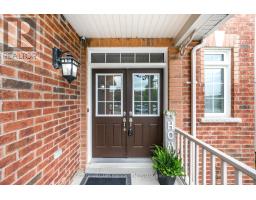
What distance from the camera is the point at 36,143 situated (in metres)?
1.95

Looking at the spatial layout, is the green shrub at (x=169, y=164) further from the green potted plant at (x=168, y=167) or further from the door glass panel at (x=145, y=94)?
the door glass panel at (x=145, y=94)

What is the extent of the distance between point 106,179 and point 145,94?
66.9 inches

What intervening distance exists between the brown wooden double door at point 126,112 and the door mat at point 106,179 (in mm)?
620

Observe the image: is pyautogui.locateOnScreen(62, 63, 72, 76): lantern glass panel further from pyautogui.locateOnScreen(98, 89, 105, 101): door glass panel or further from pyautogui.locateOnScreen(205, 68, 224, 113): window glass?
pyautogui.locateOnScreen(205, 68, 224, 113): window glass

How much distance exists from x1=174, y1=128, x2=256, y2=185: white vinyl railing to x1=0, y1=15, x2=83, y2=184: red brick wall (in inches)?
66.5

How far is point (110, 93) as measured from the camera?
3.99 m

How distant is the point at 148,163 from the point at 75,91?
1.88 metres

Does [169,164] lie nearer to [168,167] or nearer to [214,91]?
[168,167]

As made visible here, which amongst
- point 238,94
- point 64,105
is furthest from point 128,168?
point 238,94

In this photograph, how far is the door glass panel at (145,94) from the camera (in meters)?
3.97

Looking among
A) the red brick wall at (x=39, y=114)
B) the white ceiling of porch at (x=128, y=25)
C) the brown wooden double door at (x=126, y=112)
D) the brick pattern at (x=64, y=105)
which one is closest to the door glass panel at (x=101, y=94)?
the brown wooden double door at (x=126, y=112)

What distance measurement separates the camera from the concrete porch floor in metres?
3.25
